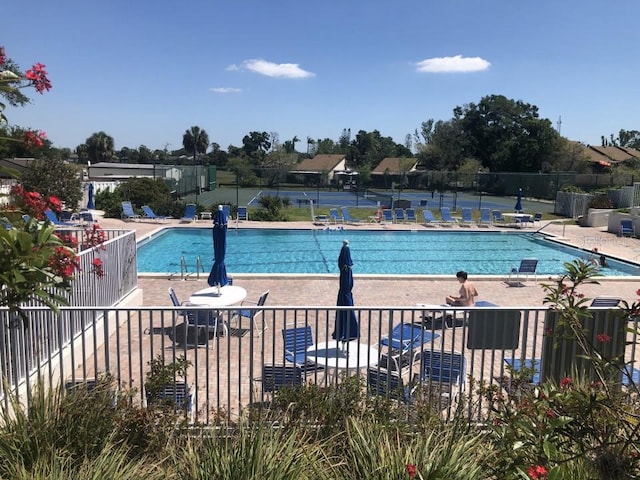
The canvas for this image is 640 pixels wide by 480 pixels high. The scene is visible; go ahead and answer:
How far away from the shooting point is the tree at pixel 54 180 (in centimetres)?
2345

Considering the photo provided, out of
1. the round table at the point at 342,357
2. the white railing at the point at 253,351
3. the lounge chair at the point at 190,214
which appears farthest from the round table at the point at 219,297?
the lounge chair at the point at 190,214

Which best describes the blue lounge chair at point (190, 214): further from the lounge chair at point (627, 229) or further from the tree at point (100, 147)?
the tree at point (100, 147)

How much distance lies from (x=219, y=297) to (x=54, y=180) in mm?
18167

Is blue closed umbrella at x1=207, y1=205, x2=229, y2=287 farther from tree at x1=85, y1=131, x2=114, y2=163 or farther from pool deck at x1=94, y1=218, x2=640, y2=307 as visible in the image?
tree at x1=85, y1=131, x2=114, y2=163

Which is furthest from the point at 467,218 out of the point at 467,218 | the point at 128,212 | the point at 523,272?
the point at 128,212

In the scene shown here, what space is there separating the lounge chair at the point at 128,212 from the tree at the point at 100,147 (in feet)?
217

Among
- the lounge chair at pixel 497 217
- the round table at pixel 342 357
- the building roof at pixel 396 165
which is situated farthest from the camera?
the building roof at pixel 396 165

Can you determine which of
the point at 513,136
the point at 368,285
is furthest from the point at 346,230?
the point at 513,136

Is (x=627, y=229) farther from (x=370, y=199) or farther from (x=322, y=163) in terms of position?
(x=322, y=163)

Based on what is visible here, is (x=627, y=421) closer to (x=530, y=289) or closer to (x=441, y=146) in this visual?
(x=530, y=289)

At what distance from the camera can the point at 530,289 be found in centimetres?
1276

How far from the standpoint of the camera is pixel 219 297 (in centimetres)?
927

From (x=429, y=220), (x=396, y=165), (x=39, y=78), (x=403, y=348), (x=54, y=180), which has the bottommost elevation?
(x=403, y=348)

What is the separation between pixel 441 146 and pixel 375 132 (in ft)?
129
